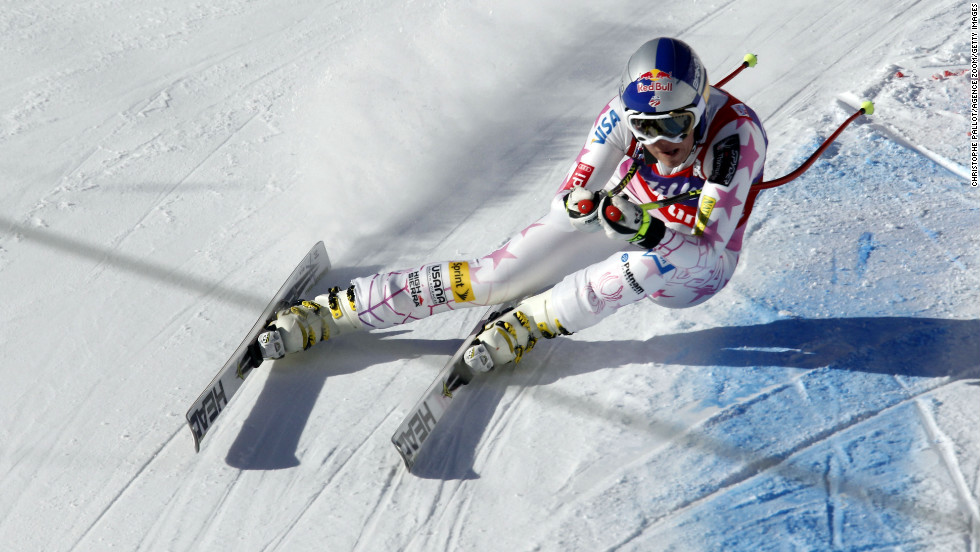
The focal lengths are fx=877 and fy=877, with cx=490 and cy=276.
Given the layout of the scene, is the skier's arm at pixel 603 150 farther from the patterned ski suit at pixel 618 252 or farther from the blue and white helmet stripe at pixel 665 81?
A: the blue and white helmet stripe at pixel 665 81

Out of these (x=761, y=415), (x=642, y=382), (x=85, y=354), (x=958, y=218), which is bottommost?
(x=958, y=218)

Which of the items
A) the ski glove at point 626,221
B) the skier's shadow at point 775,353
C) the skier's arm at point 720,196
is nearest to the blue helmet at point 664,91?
the skier's arm at point 720,196

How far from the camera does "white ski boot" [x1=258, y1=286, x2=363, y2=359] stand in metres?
4.21

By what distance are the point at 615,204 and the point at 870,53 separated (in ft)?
13.6

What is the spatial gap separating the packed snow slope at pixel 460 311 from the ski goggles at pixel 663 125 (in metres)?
1.18

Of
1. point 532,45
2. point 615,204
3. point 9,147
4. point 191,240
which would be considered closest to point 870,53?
point 532,45

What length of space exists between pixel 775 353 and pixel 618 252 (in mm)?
963

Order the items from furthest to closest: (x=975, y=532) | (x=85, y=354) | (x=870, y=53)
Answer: (x=870, y=53) → (x=85, y=354) → (x=975, y=532)

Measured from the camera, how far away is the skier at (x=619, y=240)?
3.46 meters

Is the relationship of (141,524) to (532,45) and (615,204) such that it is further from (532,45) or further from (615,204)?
(532,45)

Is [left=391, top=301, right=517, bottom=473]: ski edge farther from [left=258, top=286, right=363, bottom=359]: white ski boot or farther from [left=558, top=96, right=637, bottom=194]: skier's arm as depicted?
[left=558, top=96, right=637, bottom=194]: skier's arm

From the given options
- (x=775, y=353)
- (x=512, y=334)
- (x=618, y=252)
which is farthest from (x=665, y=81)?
(x=775, y=353)

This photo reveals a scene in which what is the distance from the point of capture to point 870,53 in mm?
6434

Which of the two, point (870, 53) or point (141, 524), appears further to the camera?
point (870, 53)
